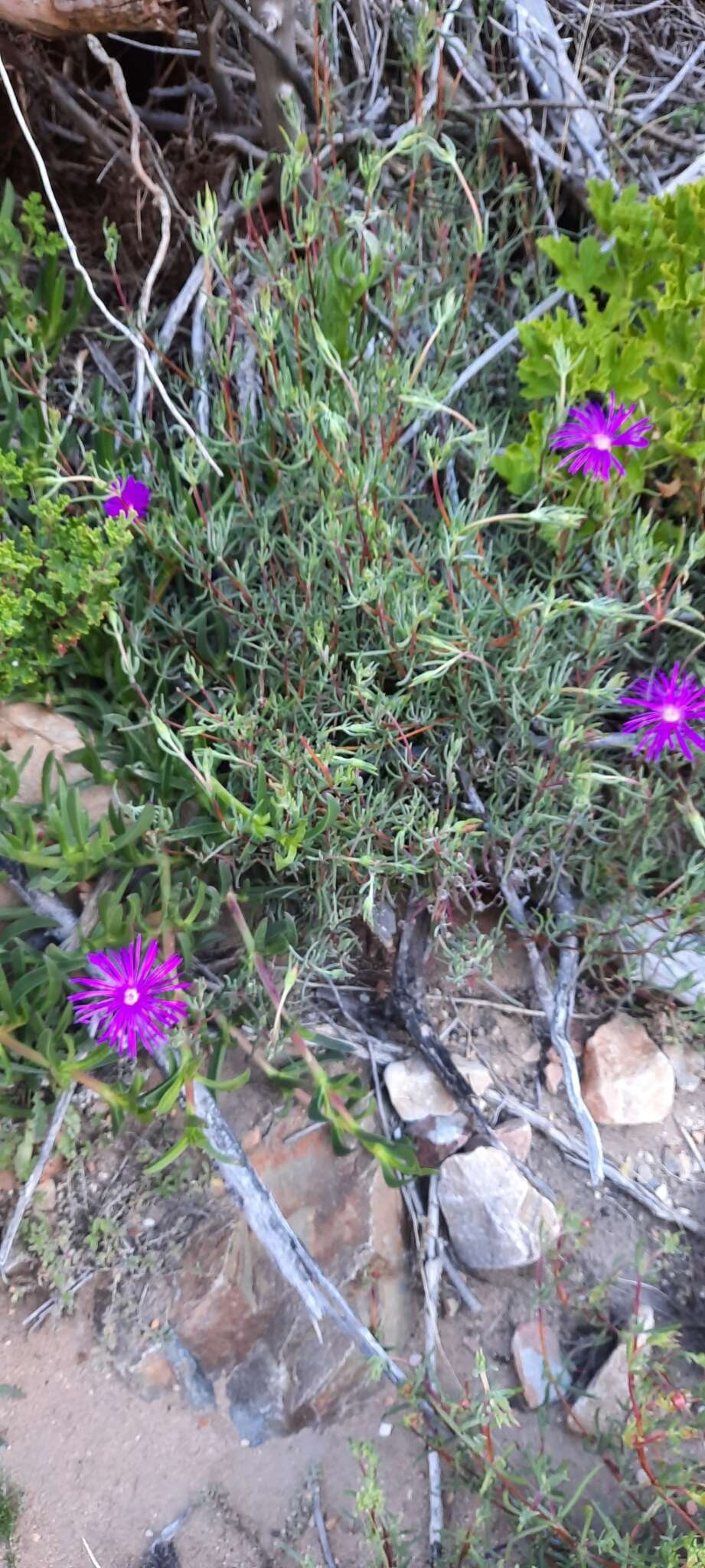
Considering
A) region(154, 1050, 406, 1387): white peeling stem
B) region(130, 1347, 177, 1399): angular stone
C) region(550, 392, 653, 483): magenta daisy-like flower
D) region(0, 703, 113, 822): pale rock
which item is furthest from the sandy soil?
region(550, 392, 653, 483): magenta daisy-like flower

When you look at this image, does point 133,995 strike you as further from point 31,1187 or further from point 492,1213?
point 492,1213

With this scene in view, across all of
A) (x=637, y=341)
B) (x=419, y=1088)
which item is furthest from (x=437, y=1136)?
(x=637, y=341)

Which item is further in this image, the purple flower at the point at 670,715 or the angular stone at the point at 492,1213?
the angular stone at the point at 492,1213

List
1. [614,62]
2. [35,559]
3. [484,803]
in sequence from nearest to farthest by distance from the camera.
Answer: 1. [35,559]
2. [484,803]
3. [614,62]

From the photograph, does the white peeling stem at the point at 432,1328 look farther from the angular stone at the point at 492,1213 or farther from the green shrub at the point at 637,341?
the green shrub at the point at 637,341

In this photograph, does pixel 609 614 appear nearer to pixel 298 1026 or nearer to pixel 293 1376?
pixel 298 1026

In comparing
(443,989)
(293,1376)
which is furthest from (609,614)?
(293,1376)

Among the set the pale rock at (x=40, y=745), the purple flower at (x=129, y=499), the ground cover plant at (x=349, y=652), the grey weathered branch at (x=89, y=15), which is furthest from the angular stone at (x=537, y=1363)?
the grey weathered branch at (x=89, y=15)
